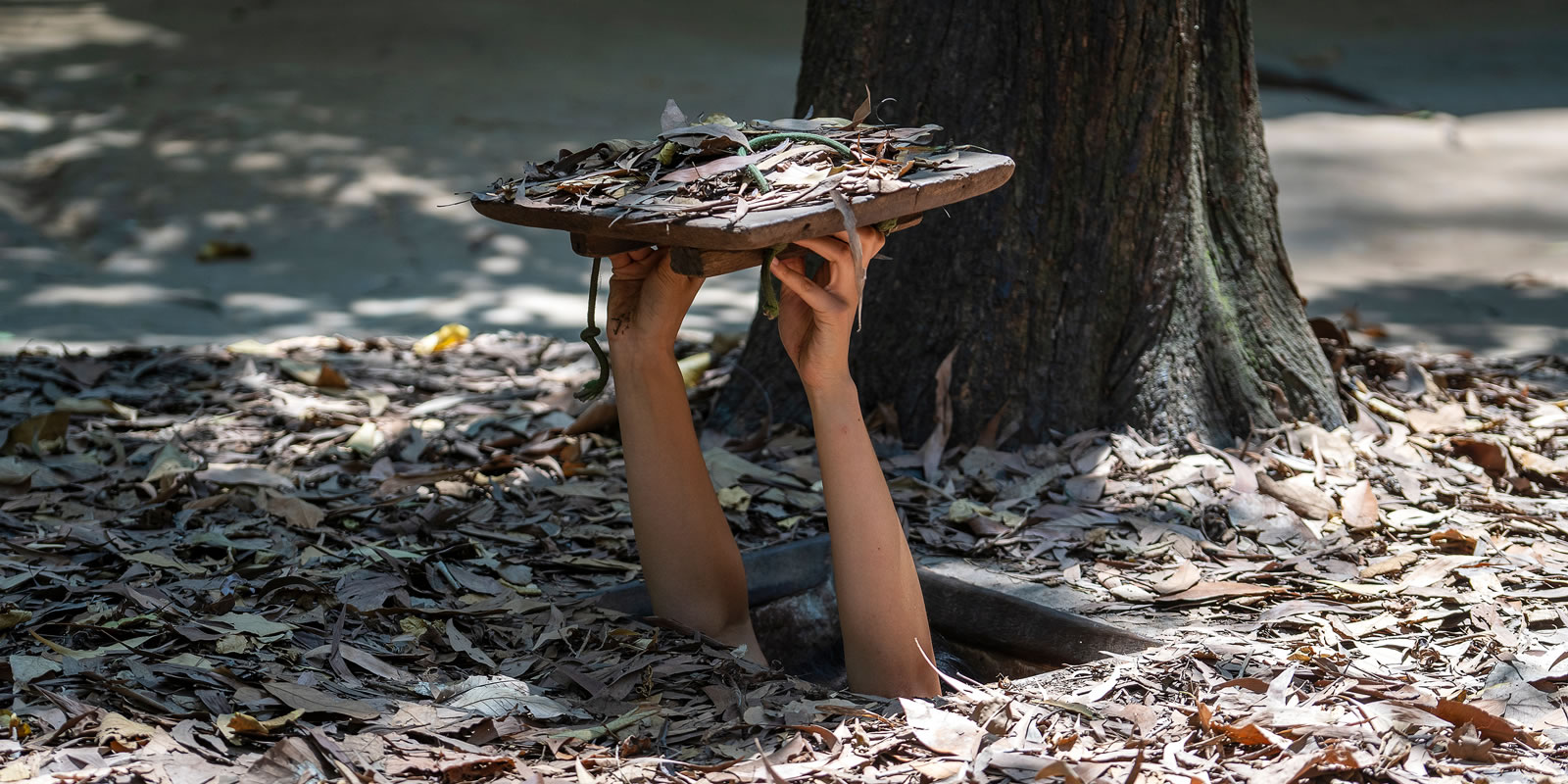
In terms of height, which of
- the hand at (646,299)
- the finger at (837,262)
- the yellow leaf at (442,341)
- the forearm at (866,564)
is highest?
the finger at (837,262)

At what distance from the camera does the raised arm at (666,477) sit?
2.21m

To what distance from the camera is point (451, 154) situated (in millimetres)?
7754

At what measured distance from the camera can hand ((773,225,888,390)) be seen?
74.8 inches

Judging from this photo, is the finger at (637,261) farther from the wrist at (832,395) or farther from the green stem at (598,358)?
the wrist at (832,395)

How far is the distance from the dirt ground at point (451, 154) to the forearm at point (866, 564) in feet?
10.7

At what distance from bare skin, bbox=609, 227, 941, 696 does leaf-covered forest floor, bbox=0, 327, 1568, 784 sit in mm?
111

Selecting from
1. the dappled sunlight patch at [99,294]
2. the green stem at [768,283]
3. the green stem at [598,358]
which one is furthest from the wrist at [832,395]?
Result: the dappled sunlight patch at [99,294]

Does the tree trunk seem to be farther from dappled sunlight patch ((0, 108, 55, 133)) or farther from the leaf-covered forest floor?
dappled sunlight patch ((0, 108, 55, 133))

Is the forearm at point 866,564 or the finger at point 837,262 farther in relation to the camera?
the forearm at point 866,564

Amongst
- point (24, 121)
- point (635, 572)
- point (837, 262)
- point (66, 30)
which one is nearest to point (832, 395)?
point (837, 262)

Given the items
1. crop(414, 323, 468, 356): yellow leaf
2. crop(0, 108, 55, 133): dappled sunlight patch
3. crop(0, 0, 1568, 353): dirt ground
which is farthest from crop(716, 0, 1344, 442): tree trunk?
crop(0, 108, 55, 133): dappled sunlight patch

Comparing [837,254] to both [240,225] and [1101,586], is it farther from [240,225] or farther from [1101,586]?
[240,225]

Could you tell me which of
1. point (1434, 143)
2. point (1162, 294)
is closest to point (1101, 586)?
point (1162, 294)

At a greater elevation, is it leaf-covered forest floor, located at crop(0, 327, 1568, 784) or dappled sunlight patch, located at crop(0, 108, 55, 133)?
dappled sunlight patch, located at crop(0, 108, 55, 133)
